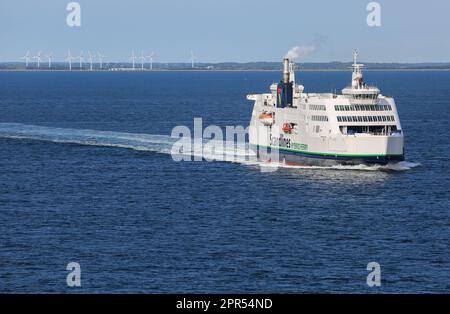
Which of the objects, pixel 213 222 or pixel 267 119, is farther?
pixel 267 119

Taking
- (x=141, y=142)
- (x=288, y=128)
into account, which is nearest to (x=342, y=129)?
(x=288, y=128)

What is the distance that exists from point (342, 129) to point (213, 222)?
1066 inches

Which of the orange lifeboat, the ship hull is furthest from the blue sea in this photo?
the orange lifeboat

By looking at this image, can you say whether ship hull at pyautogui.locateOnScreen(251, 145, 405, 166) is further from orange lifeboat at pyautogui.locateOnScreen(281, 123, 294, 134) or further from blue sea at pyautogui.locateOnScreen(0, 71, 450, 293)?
orange lifeboat at pyautogui.locateOnScreen(281, 123, 294, 134)

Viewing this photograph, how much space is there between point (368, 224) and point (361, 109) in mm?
26765

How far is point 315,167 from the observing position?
3516 inches

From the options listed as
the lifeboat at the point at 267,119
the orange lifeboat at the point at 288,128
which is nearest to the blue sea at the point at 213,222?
the orange lifeboat at the point at 288,128

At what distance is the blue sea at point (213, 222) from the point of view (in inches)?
1916

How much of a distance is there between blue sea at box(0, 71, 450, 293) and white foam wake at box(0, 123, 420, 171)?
2.10ft

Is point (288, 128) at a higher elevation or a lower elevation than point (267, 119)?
lower

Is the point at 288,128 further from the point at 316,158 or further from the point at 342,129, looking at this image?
the point at 342,129

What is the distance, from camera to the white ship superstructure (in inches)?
3342

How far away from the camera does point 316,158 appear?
291ft
